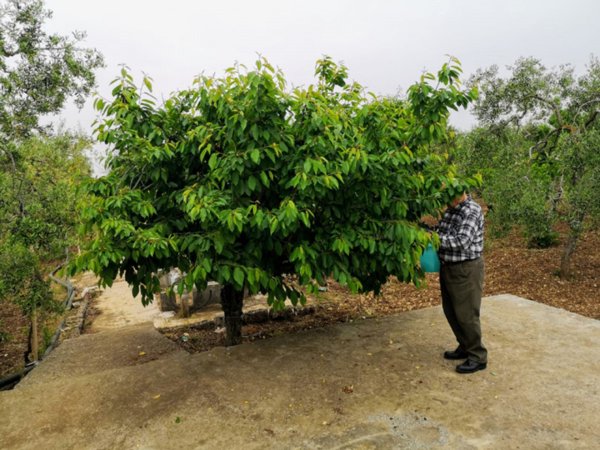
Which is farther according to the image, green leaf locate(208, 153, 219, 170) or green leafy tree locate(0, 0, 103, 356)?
green leafy tree locate(0, 0, 103, 356)

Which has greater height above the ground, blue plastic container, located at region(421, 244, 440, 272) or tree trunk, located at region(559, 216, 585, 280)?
blue plastic container, located at region(421, 244, 440, 272)

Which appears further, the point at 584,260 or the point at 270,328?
the point at 584,260

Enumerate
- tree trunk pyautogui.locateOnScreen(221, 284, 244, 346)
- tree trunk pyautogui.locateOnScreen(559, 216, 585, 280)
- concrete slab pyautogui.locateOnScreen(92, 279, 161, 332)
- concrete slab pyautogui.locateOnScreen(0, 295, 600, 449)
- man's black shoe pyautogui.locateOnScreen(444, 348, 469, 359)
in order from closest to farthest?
concrete slab pyautogui.locateOnScreen(0, 295, 600, 449) < man's black shoe pyautogui.locateOnScreen(444, 348, 469, 359) < tree trunk pyautogui.locateOnScreen(221, 284, 244, 346) < tree trunk pyautogui.locateOnScreen(559, 216, 585, 280) < concrete slab pyautogui.locateOnScreen(92, 279, 161, 332)

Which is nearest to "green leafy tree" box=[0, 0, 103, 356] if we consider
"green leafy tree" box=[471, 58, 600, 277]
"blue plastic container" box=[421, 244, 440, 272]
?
"blue plastic container" box=[421, 244, 440, 272]

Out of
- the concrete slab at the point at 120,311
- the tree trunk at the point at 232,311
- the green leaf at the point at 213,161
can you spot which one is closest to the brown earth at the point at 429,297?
the concrete slab at the point at 120,311

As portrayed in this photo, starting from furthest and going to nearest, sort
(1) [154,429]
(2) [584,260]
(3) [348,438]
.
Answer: (2) [584,260] → (1) [154,429] → (3) [348,438]

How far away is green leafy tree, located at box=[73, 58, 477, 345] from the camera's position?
3.18 metres

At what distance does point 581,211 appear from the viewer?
23.9 feet

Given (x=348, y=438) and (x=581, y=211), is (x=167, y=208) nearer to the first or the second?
(x=348, y=438)

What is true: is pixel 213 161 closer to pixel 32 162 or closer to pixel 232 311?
pixel 232 311

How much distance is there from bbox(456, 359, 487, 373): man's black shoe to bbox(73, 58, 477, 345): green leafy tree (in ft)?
2.92

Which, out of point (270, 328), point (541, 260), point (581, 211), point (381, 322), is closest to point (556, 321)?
point (381, 322)

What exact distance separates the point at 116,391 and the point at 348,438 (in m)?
2.10

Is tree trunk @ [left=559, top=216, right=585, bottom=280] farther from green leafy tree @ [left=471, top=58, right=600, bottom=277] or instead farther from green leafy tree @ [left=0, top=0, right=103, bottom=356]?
green leafy tree @ [left=0, top=0, right=103, bottom=356]
